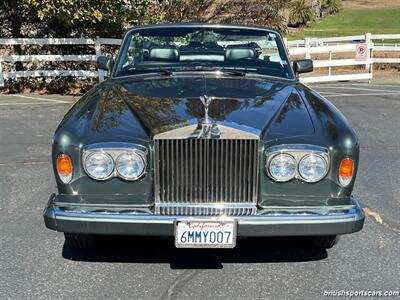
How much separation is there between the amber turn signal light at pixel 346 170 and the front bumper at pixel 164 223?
241 millimetres

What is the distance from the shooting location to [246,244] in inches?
168

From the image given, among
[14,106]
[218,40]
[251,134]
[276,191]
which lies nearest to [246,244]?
[276,191]

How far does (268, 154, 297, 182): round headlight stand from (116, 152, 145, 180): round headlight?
856 millimetres

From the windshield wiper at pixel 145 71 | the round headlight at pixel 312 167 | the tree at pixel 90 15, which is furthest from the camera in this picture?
the tree at pixel 90 15

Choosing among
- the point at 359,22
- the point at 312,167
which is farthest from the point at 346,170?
the point at 359,22

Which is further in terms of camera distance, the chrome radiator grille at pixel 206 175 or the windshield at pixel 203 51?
the windshield at pixel 203 51

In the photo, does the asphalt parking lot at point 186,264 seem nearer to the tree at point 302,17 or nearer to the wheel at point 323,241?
the wheel at point 323,241

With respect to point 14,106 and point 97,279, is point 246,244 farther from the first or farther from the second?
point 14,106

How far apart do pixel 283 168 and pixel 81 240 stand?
1.64 meters

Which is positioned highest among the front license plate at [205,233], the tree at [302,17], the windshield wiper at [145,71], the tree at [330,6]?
the tree at [330,6]

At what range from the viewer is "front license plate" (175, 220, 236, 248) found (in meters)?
3.39

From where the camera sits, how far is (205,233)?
341cm

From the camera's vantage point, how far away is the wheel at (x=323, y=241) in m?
4.10

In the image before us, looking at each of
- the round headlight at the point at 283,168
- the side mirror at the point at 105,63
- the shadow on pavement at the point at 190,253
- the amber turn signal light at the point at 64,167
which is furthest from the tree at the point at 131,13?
the round headlight at the point at 283,168
